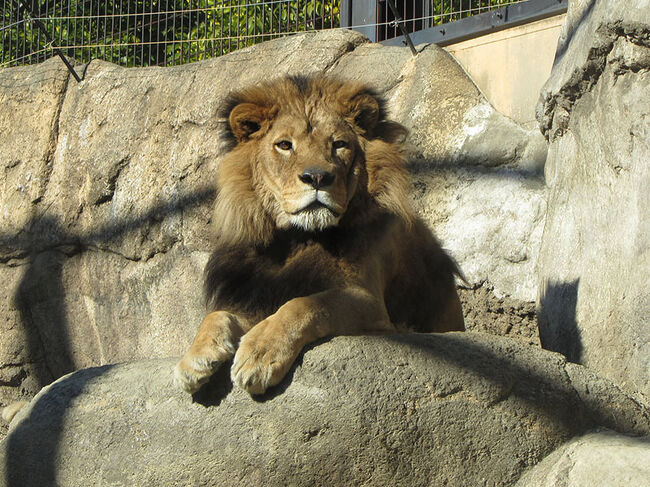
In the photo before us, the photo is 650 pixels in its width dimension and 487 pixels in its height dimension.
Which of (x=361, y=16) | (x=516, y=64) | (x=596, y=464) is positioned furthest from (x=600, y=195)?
(x=361, y=16)

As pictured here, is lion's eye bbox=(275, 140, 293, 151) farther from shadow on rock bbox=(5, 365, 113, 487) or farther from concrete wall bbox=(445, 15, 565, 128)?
concrete wall bbox=(445, 15, 565, 128)

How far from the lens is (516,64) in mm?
6859

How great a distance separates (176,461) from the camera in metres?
3.53

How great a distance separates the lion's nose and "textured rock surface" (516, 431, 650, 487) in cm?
161

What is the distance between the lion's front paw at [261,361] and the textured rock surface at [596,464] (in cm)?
105

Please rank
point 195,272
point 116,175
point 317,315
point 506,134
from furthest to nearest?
point 116,175 → point 195,272 → point 506,134 → point 317,315

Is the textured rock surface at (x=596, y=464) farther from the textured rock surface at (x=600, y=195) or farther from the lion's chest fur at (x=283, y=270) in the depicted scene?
the lion's chest fur at (x=283, y=270)

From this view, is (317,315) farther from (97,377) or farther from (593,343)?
(593,343)

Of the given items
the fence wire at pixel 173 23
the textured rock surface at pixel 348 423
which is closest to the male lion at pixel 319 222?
the textured rock surface at pixel 348 423

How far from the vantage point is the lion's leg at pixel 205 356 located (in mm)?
3533

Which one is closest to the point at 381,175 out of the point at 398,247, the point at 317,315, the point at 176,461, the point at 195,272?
the point at 398,247

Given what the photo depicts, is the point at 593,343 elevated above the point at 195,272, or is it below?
above

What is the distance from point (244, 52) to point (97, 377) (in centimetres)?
433

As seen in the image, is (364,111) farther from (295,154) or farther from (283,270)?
(283,270)
